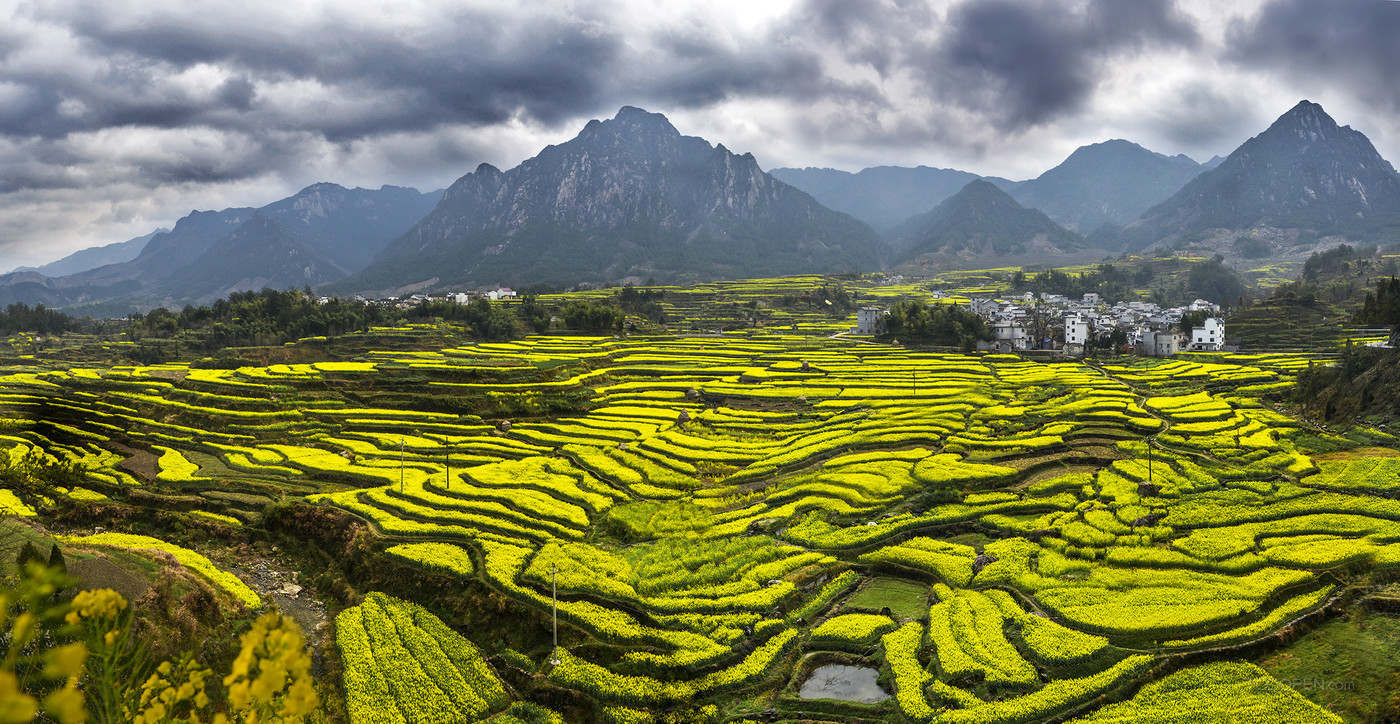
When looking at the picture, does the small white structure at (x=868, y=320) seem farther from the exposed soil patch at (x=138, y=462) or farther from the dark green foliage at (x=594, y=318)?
the exposed soil patch at (x=138, y=462)

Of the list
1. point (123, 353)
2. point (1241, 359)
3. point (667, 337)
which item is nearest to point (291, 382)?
point (123, 353)

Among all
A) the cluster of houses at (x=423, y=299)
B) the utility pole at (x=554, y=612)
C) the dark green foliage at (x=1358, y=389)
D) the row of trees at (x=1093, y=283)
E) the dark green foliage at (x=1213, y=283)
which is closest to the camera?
the utility pole at (x=554, y=612)

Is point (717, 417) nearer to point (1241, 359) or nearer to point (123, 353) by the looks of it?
point (1241, 359)

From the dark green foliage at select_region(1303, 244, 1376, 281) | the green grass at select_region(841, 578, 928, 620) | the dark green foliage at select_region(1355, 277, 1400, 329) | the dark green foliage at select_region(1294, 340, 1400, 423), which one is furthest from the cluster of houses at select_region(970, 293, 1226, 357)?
the green grass at select_region(841, 578, 928, 620)

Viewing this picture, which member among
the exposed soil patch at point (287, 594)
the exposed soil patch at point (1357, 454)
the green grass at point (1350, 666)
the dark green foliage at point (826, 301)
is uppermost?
the dark green foliage at point (826, 301)

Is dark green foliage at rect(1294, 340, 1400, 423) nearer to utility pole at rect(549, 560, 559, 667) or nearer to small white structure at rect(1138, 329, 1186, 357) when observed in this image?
small white structure at rect(1138, 329, 1186, 357)

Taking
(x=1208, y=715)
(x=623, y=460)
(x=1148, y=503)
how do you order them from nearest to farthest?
1. (x=1208, y=715)
2. (x=1148, y=503)
3. (x=623, y=460)

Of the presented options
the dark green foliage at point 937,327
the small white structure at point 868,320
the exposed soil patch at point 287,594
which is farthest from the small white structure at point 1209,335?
the exposed soil patch at point 287,594
